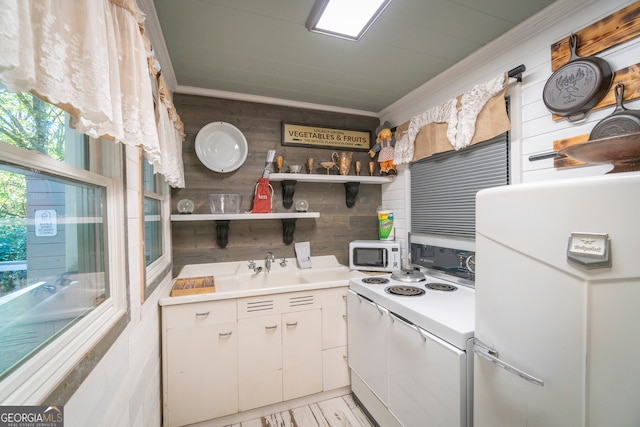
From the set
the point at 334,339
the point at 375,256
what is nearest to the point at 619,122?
the point at 375,256

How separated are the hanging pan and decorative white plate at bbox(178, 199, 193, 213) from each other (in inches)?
99.4

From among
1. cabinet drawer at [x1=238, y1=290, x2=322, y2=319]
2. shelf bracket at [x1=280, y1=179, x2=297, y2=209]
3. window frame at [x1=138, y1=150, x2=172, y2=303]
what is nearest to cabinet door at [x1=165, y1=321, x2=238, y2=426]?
cabinet drawer at [x1=238, y1=290, x2=322, y2=319]

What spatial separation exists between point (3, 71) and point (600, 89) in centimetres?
200

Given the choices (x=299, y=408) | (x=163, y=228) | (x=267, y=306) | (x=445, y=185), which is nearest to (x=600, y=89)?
(x=445, y=185)

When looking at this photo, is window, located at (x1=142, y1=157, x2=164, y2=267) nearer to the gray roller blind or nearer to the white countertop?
the white countertop

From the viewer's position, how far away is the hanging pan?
118cm

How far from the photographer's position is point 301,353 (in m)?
1.91

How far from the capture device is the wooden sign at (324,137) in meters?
2.49

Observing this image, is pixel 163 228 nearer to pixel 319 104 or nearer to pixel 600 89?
pixel 319 104

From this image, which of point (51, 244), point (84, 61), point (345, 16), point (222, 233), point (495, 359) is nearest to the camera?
point (84, 61)

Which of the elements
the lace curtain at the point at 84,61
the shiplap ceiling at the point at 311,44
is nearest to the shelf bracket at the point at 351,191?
the shiplap ceiling at the point at 311,44

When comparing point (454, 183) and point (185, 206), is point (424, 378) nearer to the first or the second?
point (454, 183)

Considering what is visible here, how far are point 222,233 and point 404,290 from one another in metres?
1.55

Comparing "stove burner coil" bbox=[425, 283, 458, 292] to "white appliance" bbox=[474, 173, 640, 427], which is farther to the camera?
"stove burner coil" bbox=[425, 283, 458, 292]
